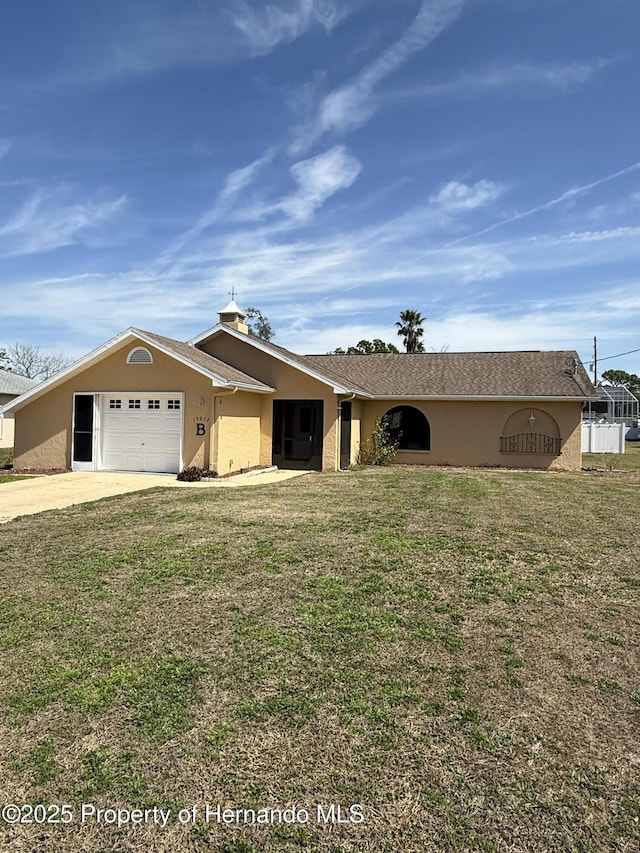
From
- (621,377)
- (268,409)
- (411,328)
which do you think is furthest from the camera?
(621,377)

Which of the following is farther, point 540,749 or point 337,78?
point 337,78

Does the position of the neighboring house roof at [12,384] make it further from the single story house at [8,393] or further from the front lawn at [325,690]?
the front lawn at [325,690]

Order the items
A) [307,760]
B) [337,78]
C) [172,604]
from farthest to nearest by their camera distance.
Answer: [337,78]
[172,604]
[307,760]

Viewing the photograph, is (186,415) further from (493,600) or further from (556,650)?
(556,650)

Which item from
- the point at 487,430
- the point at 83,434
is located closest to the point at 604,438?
the point at 487,430

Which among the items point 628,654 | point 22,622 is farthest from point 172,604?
point 628,654

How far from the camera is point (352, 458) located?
59.0ft

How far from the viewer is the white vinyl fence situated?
93.7 feet

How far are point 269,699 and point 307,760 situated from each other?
2.14 ft

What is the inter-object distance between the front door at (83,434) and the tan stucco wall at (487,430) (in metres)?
9.39

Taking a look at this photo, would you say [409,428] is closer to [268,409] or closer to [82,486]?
[268,409]

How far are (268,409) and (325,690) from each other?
13676mm

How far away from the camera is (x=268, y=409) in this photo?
16.9 metres

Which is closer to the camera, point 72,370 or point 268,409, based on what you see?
point 72,370
